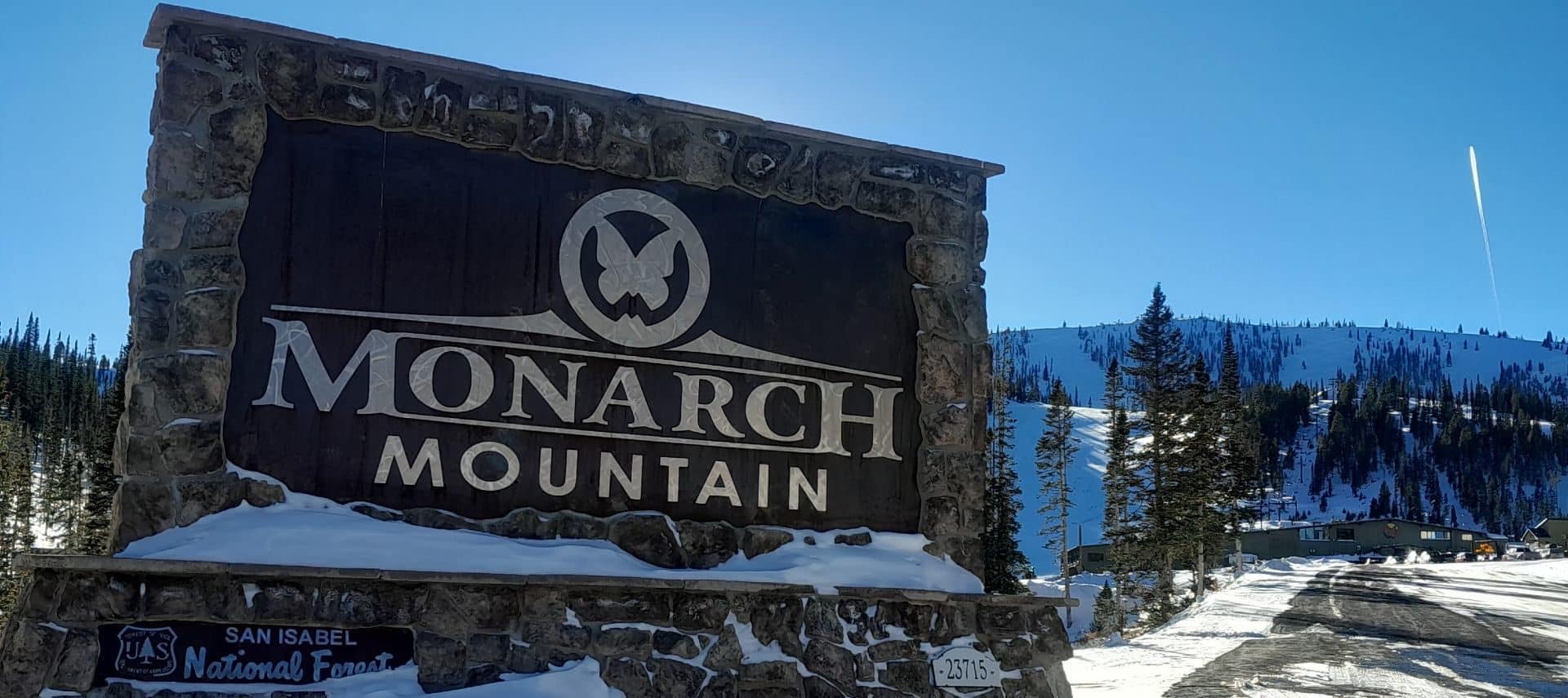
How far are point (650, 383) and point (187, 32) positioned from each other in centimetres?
331

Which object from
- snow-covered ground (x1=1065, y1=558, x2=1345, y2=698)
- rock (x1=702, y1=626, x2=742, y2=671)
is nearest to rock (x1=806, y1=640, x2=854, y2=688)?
rock (x1=702, y1=626, x2=742, y2=671)

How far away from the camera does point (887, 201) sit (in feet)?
26.8

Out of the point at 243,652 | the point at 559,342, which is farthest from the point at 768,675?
the point at 243,652

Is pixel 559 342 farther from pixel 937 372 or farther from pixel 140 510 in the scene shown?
pixel 937 372

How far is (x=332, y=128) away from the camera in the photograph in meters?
6.64

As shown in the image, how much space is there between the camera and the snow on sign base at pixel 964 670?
24.1 ft

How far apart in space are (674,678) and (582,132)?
3.41 m

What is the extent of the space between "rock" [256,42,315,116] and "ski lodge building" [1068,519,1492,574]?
256 ft

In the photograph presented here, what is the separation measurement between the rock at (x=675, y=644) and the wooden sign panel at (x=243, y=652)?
4.53 ft

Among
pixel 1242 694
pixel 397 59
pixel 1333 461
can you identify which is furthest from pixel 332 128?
pixel 1333 461

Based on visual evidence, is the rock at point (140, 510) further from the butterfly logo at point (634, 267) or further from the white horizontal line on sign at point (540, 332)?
the butterfly logo at point (634, 267)

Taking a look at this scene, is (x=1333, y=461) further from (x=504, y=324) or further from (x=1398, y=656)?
(x=504, y=324)

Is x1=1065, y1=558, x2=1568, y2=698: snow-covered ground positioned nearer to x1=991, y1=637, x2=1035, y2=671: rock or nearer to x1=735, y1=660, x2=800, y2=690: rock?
x1=991, y1=637, x2=1035, y2=671: rock

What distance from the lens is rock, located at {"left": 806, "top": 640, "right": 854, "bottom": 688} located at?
7.00 m
